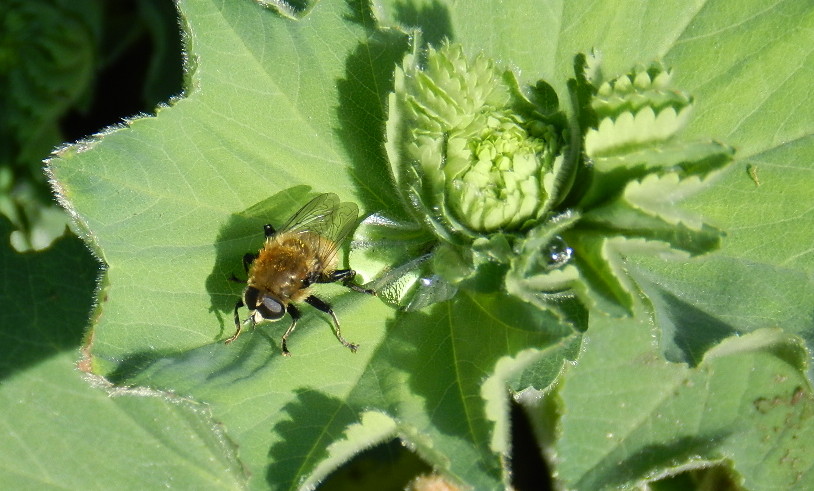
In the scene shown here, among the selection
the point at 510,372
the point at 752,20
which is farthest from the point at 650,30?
the point at 510,372

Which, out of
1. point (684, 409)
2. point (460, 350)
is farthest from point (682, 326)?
point (460, 350)

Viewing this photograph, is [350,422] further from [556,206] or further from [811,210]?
[811,210]

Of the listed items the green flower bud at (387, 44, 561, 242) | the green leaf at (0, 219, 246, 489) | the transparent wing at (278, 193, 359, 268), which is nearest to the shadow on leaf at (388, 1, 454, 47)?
the green flower bud at (387, 44, 561, 242)

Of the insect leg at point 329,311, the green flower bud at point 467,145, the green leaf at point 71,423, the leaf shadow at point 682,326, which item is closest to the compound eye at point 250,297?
the insect leg at point 329,311

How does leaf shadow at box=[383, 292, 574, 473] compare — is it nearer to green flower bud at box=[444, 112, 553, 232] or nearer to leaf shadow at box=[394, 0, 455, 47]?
green flower bud at box=[444, 112, 553, 232]

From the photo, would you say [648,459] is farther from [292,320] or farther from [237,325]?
[237,325]

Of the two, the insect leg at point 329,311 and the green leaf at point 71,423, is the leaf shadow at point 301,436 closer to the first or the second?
the insect leg at point 329,311
